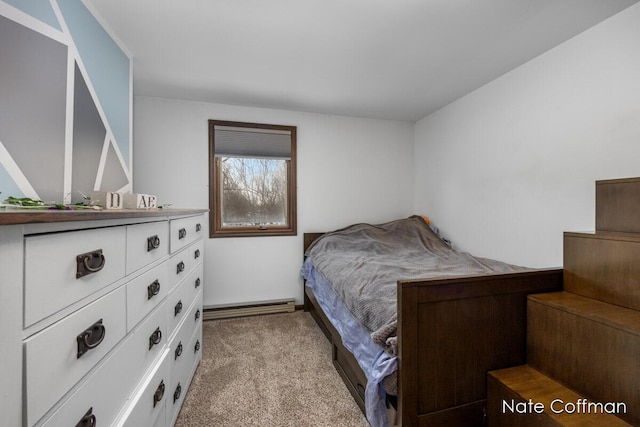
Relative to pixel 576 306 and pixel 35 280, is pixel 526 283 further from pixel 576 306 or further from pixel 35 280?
pixel 35 280

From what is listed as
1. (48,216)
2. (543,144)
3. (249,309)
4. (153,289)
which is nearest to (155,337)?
(153,289)

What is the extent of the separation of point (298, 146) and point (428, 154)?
5.15ft

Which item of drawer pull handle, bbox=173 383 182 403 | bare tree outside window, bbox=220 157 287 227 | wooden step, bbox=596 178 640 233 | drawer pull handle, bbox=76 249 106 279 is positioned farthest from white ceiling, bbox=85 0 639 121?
drawer pull handle, bbox=173 383 182 403

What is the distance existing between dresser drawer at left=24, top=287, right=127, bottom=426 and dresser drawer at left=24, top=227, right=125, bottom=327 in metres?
0.04

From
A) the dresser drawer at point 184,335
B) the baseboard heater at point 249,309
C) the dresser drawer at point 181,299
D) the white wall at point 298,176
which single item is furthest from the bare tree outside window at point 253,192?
the dresser drawer at point 184,335

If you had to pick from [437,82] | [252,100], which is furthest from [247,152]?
[437,82]

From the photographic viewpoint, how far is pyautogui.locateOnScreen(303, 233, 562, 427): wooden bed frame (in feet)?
3.57

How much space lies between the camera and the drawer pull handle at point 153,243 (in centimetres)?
105

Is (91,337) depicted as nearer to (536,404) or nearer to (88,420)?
(88,420)

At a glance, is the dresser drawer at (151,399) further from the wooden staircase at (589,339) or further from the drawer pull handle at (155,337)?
the wooden staircase at (589,339)

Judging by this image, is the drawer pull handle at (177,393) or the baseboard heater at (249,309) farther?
the baseboard heater at (249,309)

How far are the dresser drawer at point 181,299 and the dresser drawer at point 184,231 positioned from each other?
8.7 inches

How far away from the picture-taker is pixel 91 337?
0.68 meters

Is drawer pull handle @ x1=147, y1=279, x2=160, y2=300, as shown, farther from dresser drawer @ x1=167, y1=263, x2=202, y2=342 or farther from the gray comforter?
the gray comforter
